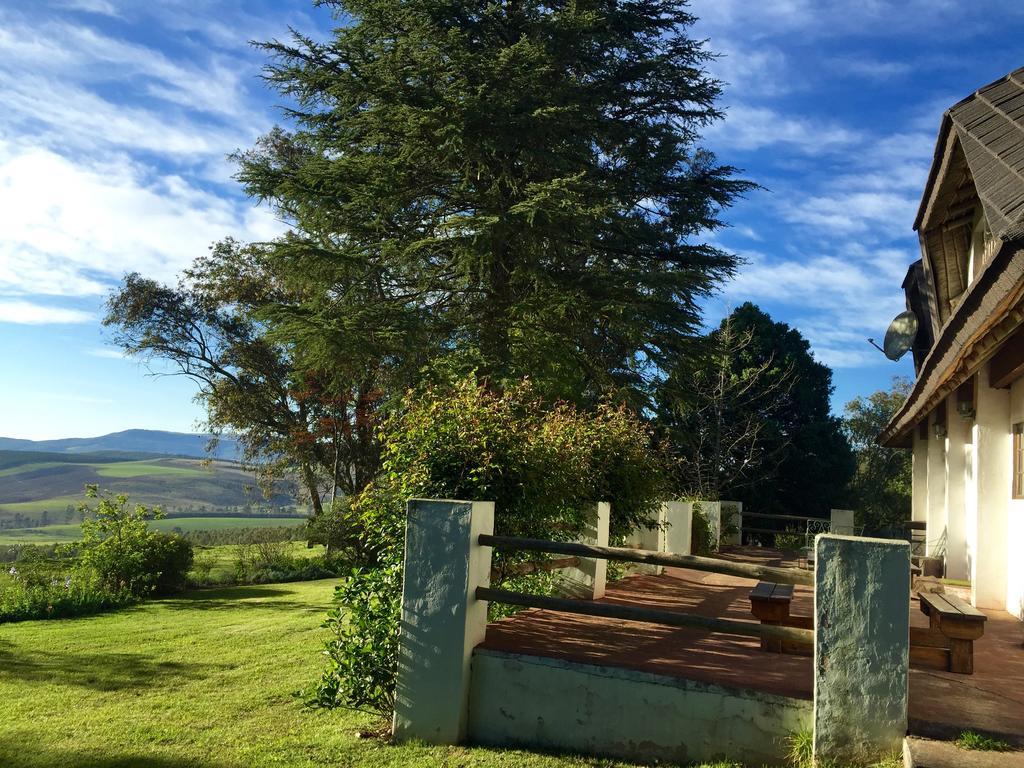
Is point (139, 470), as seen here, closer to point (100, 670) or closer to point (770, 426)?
point (770, 426)

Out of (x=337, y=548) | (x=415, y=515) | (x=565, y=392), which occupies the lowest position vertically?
(x=337, y=548)

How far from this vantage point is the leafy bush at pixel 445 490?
6.15 metres

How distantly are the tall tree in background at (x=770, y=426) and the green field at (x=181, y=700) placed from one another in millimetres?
15433

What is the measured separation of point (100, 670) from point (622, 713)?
255 inches

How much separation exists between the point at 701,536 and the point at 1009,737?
36.0 ft

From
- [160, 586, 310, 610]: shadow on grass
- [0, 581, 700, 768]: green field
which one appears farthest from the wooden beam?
[160, 586, 310, 610]: shadow on grass

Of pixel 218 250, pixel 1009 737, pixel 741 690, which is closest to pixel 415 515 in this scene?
pixel 741 690

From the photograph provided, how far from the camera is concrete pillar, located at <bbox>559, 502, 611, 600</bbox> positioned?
358 inches

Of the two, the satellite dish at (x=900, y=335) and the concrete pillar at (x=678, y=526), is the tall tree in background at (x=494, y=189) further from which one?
the satellite dish at (x=900, y=335)

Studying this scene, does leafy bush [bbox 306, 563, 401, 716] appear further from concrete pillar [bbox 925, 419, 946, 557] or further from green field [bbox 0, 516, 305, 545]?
concrete pillar [bbox 925, 419, 946, 557]

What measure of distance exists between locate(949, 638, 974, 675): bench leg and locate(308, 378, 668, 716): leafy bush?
344 centimetres

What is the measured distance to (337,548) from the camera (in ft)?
64.2

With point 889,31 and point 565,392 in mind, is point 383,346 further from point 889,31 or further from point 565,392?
point 889,31

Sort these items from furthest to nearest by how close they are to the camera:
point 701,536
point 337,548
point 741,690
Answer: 1. point 337,548
2. point 701,536
3. point 741,690
